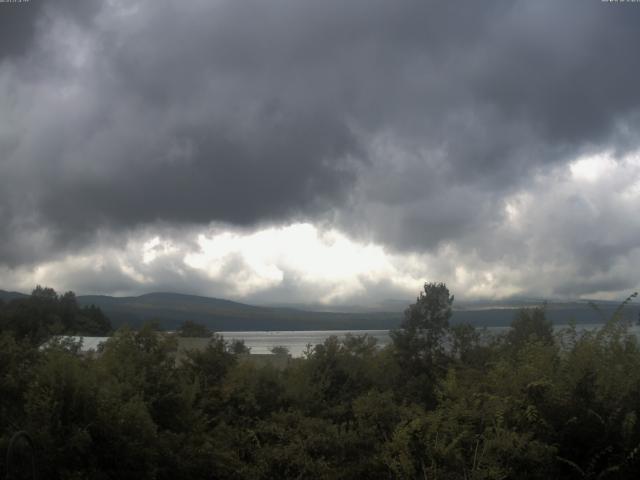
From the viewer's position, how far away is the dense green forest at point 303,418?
9.76 m

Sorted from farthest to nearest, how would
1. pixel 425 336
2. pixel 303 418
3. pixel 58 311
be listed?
pixel 58 311 → pixel 425 336 → pixel 303 418

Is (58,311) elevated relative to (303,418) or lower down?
elevated

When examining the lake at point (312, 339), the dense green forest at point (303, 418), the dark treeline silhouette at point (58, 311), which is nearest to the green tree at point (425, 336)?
Answer: the lake at point (312, 339)

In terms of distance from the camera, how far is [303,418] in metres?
13.1

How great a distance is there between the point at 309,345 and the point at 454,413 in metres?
6.25

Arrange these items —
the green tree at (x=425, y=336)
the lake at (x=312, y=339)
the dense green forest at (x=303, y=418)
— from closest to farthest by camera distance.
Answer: the dense green forest at (x=303, y=418), the lake at (x=312, y=339), the green tree at (x=425, y=336)

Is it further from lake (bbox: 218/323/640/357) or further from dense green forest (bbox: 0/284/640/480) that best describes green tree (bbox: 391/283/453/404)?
dense green forest (bbox: 0/284/640/480)

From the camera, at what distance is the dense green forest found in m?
9.76

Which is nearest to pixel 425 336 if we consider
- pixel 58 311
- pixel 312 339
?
pixel 312 339

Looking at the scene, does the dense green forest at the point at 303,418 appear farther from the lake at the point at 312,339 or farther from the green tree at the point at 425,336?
the green tree at the point at 425,336

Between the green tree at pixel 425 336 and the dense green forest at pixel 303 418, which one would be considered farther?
A: the green tree at pixel 425 336

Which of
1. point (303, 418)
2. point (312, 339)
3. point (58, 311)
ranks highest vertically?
point (58, 311)

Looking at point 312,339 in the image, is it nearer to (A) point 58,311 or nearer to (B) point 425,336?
(B) point 425,336

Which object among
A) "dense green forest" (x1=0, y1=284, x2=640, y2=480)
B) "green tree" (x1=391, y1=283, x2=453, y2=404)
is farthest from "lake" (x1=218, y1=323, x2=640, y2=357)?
"dense green forest" (x1=0, y1=284, x2=640, y2=480)
